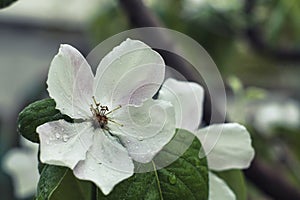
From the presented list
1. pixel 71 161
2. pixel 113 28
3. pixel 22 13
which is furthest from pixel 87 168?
pixel 22 13

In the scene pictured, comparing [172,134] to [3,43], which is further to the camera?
[3,43]

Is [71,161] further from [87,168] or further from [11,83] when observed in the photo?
[11,83]

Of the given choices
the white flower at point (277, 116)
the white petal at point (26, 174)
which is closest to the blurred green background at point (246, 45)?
the white flower at point (277, 116)

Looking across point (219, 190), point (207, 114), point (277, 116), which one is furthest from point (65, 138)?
point (277, 116)

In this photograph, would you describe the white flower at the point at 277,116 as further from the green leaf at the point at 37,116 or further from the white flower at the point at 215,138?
the green leaf at the point at 37,116

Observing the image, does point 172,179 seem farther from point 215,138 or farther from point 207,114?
point 207,114

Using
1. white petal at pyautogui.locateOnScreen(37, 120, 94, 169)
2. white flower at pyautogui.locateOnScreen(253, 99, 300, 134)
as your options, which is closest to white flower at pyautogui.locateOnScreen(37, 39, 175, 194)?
white petal at pyautogui.locateOnScreen(37, 120, 94, 169)
